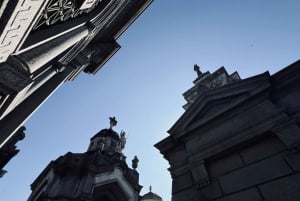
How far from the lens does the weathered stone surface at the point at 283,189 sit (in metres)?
3.96

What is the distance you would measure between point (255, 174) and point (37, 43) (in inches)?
234

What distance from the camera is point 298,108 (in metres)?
4.93

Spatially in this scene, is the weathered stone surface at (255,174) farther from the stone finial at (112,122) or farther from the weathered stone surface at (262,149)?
the stone finial at (112,122)

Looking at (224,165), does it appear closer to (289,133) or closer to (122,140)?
(289,133)

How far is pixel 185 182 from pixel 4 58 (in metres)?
5.49

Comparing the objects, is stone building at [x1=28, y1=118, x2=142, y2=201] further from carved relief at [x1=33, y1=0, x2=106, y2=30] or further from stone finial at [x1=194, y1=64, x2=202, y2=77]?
carved relief at [x1=33, y1=0, x2=106, y2=30]

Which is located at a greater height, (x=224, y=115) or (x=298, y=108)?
(x=224, y=115)

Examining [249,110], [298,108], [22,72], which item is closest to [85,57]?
[22,72]

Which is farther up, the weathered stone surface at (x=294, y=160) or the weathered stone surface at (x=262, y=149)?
the weathered stone surface at (x=262, y=149)

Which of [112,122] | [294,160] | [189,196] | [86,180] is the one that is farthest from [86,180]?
[294,160]

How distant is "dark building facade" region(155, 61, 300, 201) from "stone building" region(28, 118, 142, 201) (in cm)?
1284

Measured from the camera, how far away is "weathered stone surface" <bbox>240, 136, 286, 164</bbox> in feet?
15.8

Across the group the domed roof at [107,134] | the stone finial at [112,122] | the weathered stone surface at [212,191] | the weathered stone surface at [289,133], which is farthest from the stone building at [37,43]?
the stone finial at [112,122]

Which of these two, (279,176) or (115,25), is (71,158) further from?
(279,176)
